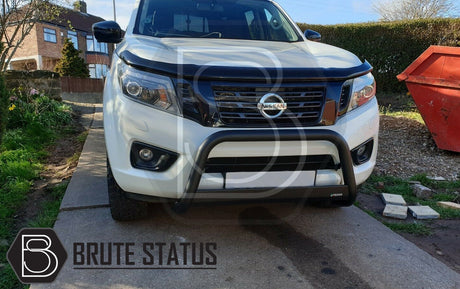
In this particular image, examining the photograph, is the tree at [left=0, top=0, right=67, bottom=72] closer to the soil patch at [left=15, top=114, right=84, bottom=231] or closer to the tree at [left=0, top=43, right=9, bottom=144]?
the soil patch at [left=15, top=114, right=84, bottom=231]

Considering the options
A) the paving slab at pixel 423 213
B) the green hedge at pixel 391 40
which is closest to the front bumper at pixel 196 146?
the paving slab at pixel 423 213

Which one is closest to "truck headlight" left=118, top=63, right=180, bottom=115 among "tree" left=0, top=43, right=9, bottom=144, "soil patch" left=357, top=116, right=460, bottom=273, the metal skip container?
"tree" left=0, top=43, right=9, bottom=144

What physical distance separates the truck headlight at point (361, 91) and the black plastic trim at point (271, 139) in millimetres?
333

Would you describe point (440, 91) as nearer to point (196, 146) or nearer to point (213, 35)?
point (213, 35)

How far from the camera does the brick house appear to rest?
97.6ft

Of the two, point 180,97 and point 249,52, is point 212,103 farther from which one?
point 249,52

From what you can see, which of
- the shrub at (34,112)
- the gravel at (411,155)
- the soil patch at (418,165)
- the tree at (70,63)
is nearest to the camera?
the soil patch at (418,165)

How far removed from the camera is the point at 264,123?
210cm

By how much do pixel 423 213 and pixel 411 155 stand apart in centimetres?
219

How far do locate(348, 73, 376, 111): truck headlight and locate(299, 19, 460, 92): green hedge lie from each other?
8.20 metres

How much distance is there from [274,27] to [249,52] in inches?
51.2

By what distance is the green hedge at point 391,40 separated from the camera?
30.4ft

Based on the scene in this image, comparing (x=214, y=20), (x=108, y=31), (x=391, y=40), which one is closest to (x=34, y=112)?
(x=108, y=31)

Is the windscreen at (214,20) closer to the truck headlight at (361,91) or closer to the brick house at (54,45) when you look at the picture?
the truck headlight at (361,91)
